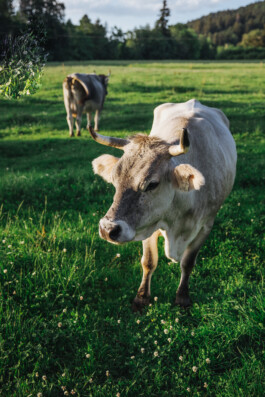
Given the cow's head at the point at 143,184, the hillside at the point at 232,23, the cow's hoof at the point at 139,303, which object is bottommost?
the cow's hoof at the point at 139,303

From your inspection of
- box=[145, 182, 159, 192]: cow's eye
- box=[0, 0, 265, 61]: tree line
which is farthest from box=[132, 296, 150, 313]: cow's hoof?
box=[0, 0, 265, 61]: tree line

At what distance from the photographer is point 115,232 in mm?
2619

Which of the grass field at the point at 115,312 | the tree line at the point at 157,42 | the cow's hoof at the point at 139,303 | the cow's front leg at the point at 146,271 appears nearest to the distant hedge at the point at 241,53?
the tree line at the point at 157,42

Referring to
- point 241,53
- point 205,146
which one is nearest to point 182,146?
point 205,146

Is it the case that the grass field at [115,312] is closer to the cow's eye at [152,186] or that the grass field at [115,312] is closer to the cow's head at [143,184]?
the cow's head at [143,184]

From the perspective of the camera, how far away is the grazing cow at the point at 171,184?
2764mm

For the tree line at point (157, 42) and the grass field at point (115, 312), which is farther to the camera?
the tree line at point (157, 42)

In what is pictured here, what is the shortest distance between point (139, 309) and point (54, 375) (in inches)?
50.2

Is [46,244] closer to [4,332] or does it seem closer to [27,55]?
[4,332]

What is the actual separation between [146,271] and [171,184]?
148 centimetres

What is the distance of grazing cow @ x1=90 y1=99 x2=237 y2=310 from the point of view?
2.76 metres

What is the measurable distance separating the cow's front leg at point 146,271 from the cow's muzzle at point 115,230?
4.31 ft

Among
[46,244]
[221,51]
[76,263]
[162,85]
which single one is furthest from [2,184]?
[221,51]

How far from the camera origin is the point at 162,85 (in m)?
21.2
